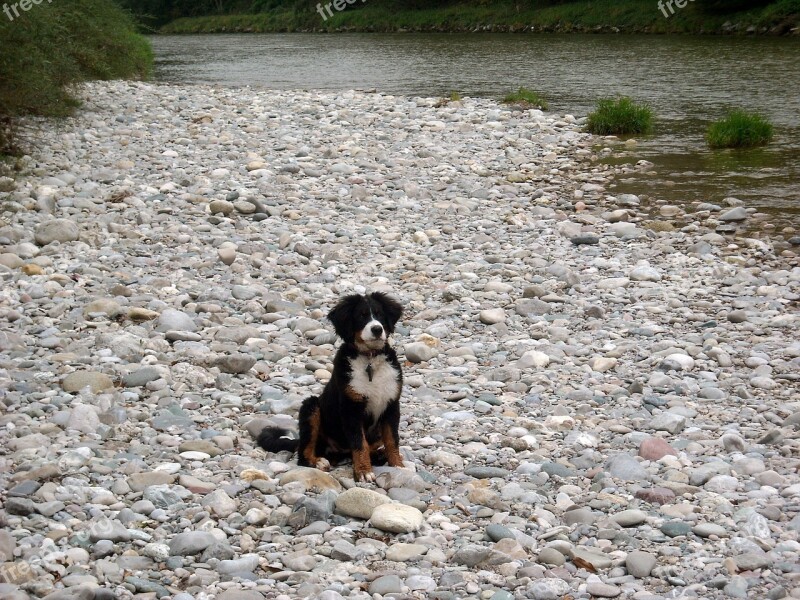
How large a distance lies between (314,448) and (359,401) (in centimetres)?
41

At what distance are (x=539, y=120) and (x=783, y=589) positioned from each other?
14.2 m

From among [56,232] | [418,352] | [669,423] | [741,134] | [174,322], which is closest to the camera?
[669,423]

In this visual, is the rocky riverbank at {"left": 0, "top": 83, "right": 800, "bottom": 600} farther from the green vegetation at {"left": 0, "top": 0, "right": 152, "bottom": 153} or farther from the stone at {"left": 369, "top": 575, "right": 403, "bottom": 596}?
the green vegetation at {"left": 0, "top": 0, "right": 152, "bottom": 153}

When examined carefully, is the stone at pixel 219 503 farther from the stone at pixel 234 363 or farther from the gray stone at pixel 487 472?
the stone at pixel 234 363

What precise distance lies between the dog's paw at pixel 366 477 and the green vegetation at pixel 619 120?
1261cm

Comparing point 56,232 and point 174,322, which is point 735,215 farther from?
point 56,232

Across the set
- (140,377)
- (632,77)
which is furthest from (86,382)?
(632,77)

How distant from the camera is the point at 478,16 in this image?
53656 millimetres

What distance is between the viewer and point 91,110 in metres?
16.8

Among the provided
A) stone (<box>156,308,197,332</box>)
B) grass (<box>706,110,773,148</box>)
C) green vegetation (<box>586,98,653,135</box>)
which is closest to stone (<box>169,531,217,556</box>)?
stone (<box>156,308,197,332</box>)

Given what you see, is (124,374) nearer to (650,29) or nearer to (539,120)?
(539,120)

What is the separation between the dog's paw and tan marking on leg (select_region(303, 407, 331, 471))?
25 centimetres

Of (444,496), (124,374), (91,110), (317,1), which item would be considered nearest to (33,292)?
(124,374)

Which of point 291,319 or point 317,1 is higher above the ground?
point 317,1
